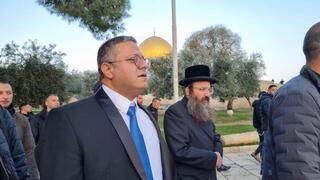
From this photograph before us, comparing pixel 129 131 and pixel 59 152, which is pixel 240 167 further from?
pixel 59 152

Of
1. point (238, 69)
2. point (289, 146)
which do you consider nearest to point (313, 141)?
point (289, 146)

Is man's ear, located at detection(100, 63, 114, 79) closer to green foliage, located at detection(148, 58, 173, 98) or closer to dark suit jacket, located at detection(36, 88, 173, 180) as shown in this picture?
dark suit jacket, located at detection(36, 88, 173, 180)

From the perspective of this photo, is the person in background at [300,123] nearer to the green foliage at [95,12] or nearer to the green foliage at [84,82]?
the green foliage at [95,12]

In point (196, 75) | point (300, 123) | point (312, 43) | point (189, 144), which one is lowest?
point (189, 144)

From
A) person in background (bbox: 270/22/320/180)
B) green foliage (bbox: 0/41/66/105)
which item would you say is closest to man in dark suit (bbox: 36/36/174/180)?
person in background (bbox: 270/22/320/180)

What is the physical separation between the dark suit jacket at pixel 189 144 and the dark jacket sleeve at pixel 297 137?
1.82 meters

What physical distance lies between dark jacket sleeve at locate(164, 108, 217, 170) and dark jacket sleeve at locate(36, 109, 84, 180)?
2051 mm

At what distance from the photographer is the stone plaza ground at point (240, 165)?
400 inches

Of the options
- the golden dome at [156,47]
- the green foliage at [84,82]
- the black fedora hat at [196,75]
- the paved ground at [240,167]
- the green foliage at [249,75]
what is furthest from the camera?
the green foliage at [84,82]

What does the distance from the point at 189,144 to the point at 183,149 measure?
15 cm

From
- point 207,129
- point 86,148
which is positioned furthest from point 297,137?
point 207,129

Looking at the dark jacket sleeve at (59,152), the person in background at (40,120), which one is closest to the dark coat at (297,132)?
the dark jacket sleeve at (59,152)

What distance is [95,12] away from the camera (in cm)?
1304

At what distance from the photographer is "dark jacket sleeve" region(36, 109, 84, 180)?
2459mm
